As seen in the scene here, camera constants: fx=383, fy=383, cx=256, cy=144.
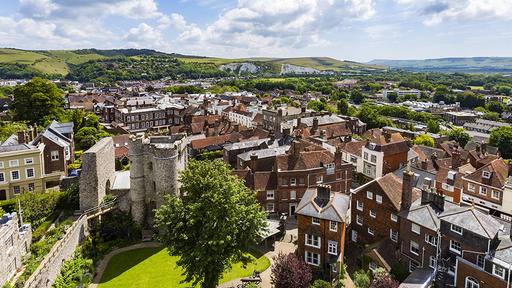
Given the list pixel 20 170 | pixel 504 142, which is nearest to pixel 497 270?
pixel 20 170

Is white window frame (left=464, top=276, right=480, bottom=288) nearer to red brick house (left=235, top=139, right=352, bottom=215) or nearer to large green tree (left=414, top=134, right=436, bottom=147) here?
red brick house (left=235, top=139, right=352, bottom=215)

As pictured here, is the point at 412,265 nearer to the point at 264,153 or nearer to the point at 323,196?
the point at 323,196

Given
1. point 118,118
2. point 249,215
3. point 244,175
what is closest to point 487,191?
point 244,175

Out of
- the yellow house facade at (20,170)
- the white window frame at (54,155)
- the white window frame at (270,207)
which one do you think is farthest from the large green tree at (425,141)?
the yellow house facade at (20,170)

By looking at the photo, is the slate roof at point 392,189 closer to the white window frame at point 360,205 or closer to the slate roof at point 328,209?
the white window frame at point 360,205

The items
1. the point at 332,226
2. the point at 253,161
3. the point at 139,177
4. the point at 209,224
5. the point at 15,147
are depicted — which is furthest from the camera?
the point at 253,161

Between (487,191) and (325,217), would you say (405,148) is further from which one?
(325,217)
